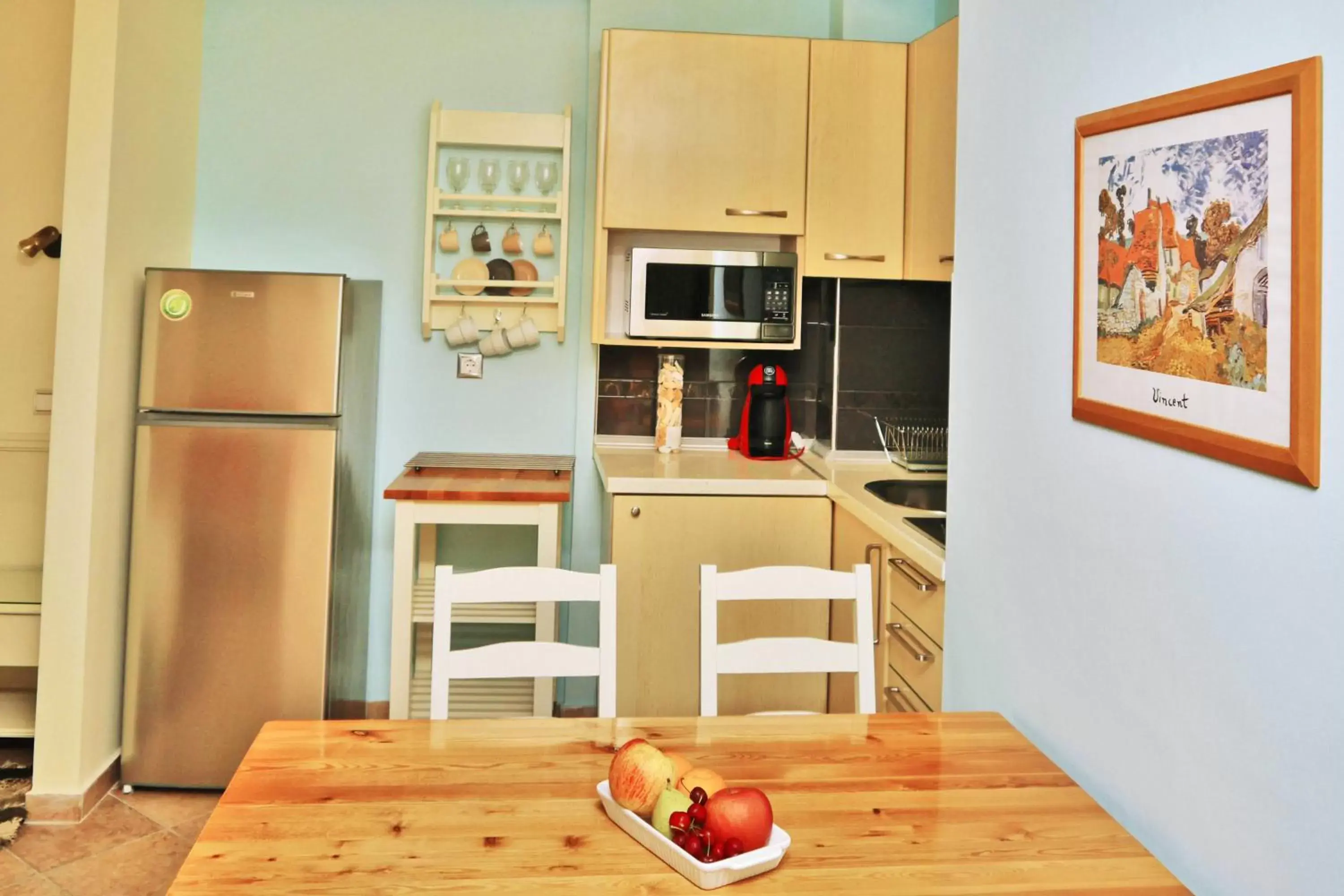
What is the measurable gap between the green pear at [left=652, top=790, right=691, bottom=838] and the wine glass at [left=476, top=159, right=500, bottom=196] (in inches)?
104

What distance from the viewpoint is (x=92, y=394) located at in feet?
9.25

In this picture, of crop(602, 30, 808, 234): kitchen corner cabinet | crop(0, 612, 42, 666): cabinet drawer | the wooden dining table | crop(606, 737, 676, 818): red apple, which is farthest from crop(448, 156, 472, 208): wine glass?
crop(606, 737, 676, 818): red apple

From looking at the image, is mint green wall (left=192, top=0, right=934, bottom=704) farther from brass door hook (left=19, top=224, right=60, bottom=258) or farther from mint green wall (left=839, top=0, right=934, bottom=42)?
brass door hook (left=19, top=224, right=60, bottom=258)

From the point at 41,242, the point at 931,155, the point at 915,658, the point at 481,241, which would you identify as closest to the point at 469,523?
the point at 481,241

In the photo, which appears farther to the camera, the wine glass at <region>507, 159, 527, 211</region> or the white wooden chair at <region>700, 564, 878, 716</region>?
the wine glass at <region>507, 159, 527, 211</region>

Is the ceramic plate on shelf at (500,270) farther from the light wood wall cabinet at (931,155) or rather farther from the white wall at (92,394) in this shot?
the light wood wall cabinet at (931,155)

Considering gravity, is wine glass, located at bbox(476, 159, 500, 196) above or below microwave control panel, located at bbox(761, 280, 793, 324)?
above

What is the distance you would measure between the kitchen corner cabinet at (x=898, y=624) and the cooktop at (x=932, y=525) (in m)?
0.08

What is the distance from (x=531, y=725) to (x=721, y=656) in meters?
0.40

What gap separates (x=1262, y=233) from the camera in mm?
1102

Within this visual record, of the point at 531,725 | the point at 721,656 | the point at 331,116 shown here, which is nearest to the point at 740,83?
the point at 331,116

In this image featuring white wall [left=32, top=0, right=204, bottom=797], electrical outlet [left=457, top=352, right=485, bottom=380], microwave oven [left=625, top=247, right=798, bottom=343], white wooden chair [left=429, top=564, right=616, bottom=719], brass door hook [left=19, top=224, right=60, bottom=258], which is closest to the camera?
white wooden chair [left=429, top=564, right=616, bottom=719]

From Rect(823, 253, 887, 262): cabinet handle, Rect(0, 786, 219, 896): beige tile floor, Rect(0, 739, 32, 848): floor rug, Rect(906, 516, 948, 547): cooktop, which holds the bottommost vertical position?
Rect(0, 786, 219, 896): beige tile floor

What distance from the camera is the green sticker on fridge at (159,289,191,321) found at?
2.97 metres
